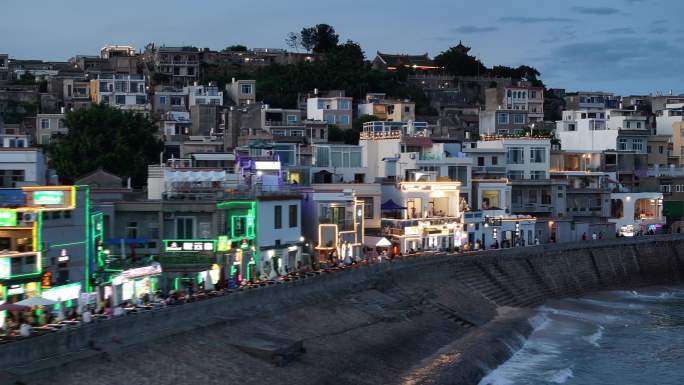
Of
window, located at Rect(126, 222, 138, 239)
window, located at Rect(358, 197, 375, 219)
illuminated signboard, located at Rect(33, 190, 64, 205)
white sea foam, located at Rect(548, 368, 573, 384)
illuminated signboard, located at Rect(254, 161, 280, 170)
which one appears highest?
illuminated signboard, located at Rect(254, 161, 280, 170)

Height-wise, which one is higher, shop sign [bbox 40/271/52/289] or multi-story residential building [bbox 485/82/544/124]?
multi-story residential building [bbox 485/82/544/124]

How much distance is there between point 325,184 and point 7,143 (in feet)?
→ 77.6

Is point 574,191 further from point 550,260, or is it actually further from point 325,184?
point 325,184

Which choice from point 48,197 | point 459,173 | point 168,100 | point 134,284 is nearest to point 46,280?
point 48,197

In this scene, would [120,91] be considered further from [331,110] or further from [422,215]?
[422,215]

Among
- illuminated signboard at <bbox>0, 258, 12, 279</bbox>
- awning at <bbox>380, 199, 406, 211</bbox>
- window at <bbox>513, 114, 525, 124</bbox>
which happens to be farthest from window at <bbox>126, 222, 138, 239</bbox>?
window at <bbox>513, 114, 525, 124</bbox>

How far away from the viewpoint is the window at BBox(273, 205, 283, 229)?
59625 millimetres

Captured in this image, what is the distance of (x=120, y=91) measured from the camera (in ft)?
376

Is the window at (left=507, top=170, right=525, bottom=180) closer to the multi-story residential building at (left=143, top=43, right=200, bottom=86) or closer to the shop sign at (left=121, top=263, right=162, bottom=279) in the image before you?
the shop sign at (left=121, top=263, right=162, bottom=279)

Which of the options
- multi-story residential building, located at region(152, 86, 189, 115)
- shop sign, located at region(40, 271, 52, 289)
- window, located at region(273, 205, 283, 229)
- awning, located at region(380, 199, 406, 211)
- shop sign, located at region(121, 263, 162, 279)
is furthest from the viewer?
multi-story residential building, located at region(152, 86, 189, 115)

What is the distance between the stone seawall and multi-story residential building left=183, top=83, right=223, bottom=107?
164 feet

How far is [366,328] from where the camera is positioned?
165 ft

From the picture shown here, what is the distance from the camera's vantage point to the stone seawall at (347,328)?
35875 millimetres

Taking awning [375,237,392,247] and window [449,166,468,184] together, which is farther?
window [449,166,468,184]
